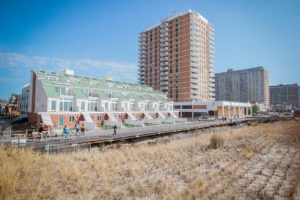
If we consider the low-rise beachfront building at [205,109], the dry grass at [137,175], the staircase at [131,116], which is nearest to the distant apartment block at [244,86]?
the low-rise beachfront building at [205,109]

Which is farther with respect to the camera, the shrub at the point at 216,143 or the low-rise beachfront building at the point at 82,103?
the low-rise beachfront building at the point at 82,103

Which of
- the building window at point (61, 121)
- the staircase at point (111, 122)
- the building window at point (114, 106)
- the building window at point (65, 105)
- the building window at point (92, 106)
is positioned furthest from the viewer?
the building window at point (114, 106)

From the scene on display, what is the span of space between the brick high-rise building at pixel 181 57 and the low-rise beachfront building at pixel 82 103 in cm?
3392

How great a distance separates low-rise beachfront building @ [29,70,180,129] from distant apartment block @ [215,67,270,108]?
149 m

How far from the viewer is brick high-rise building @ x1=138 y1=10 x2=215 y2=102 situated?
87.6 metres

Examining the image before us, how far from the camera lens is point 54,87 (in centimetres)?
3788

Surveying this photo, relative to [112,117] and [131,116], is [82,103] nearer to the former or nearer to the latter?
[112,117]

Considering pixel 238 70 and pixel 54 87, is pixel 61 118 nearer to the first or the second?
pixel 54 87

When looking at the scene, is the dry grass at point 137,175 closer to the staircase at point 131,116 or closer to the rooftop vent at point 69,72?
the staircase at point 131,116

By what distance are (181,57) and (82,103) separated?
203 feet

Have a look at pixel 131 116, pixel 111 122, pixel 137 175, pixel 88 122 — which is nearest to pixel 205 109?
pixel 131 116

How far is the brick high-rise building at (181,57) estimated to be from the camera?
87562 millimetres

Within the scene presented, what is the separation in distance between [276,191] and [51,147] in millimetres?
18720

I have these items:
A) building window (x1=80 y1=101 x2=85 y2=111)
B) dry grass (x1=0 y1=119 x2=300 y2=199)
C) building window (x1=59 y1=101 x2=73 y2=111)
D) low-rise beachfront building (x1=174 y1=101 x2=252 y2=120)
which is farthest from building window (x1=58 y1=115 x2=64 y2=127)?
low-rise beachfront building (x1=174 y1=101 x2=252 y2=120)
